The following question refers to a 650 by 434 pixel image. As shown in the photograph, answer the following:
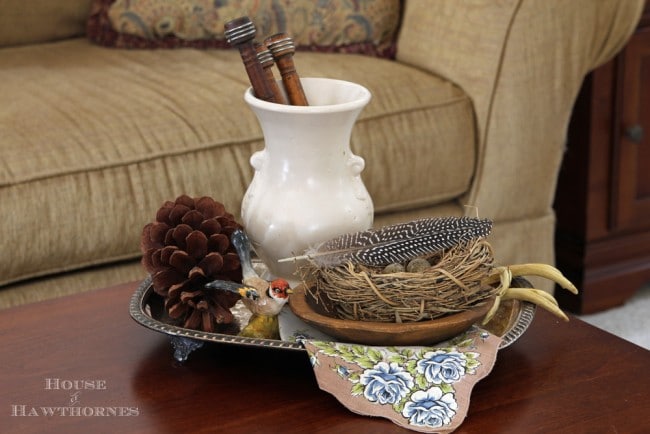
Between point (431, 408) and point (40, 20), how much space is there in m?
1.31

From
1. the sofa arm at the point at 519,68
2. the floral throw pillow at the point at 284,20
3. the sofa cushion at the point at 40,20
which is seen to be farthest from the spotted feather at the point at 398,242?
the sofa cushion at the point at 40,20

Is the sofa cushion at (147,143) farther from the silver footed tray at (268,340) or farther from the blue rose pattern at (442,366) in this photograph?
the blue rose pattern at (442,366)

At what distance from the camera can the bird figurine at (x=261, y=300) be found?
0.74m

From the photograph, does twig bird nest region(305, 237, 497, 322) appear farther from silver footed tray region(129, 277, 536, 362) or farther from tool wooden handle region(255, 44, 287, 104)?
tool wooden handle region(255, 44, 287, 104)

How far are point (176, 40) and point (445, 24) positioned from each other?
0.45 m

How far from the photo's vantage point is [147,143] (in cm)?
129

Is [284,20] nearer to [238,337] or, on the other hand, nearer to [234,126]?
[234,126]

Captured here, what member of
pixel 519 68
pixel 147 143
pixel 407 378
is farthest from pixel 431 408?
pixel 519 68

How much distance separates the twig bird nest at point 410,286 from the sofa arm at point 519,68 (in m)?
0.80

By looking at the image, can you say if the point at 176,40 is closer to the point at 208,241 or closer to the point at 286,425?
the point at 208,241

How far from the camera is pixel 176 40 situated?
165cm

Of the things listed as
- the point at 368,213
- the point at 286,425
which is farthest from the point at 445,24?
the point at 286,425

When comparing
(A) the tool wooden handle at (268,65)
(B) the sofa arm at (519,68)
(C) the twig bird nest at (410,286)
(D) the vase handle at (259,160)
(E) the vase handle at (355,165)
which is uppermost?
(A) the tool wooden handle at (268,65)

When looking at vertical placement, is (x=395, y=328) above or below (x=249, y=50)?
below
